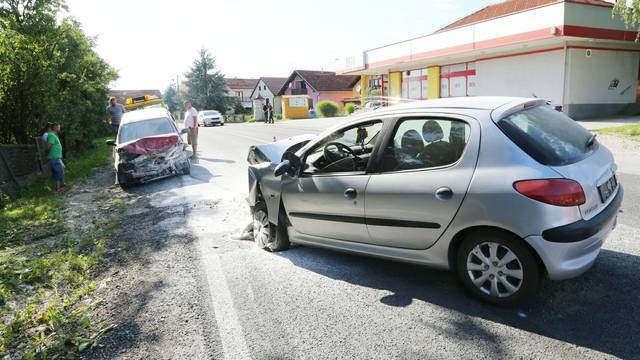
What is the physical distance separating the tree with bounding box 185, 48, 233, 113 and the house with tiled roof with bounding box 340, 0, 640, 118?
138ft

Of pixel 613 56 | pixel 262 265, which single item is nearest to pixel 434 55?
pixel 613 56

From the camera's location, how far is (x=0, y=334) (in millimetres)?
3830

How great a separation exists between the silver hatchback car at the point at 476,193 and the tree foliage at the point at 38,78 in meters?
11.4

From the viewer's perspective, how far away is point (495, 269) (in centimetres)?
349

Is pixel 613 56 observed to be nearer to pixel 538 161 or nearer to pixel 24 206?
pixel 538 161

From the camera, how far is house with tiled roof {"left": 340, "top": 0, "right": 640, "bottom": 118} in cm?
1891

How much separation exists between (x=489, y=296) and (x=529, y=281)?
37 centimetres


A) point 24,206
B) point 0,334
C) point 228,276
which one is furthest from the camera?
point 24,206

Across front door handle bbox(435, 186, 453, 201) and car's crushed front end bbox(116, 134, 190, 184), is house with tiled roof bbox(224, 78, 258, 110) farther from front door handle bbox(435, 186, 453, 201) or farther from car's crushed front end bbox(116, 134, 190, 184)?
front door handle bbox(435, 186, 453, 201)

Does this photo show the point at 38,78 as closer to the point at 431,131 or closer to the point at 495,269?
the point at 431,131

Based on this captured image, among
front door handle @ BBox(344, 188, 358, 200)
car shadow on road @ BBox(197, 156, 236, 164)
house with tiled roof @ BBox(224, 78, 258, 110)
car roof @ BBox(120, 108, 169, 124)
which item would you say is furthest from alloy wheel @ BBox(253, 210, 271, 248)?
house with tiled roof @ BBox(224, 78, 258, 110)

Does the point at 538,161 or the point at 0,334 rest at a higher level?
the point at 538,161

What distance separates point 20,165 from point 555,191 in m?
12.4

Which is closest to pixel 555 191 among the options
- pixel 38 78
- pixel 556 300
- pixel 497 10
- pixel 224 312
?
pixel 556 300
